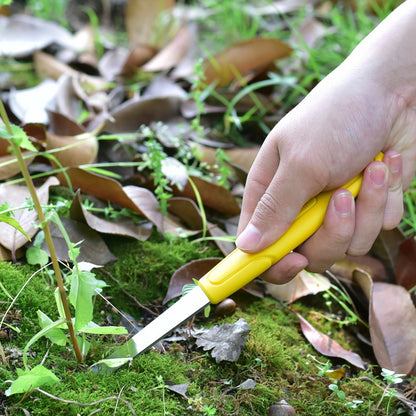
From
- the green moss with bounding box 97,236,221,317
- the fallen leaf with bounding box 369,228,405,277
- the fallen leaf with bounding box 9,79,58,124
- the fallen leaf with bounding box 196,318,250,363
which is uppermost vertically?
the fallen leaf with bounding box 9,79,58,124

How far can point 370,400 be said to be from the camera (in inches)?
48.9

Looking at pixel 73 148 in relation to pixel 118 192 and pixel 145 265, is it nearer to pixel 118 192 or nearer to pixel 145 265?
pixel 118 192

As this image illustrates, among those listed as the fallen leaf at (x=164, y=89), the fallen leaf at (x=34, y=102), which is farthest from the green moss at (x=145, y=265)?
the fallen leaf at (x=164, y=89)

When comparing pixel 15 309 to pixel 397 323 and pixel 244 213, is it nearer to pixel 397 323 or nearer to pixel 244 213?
pixel 244 213

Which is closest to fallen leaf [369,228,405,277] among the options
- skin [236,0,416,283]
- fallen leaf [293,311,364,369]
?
skin [236,0,416,283]

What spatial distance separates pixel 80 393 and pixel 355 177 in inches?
31.1

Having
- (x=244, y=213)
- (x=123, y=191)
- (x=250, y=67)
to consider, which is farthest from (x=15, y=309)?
(x=250, y=67)

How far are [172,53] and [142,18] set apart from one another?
0.36m

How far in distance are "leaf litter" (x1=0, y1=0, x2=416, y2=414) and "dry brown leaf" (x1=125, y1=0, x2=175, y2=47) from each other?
0.4 inches

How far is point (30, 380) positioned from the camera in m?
0.97

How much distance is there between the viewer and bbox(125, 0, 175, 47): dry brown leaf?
105 inches

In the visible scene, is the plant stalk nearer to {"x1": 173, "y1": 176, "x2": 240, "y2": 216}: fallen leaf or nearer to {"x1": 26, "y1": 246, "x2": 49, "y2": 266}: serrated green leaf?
{"x1": 26, "y1": 246, "x2": 49, "y2": 266}: serrated green leaf

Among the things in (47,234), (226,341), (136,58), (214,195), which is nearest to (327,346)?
(226,341)

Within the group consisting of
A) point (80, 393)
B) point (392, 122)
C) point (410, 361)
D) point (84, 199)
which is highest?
point (392, 122)
